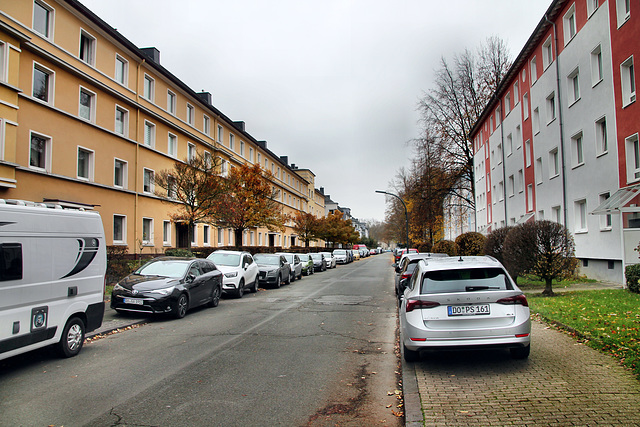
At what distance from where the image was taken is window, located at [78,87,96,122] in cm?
2206

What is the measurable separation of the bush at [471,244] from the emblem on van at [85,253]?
21411 millimetres

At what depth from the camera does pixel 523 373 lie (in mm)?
5754

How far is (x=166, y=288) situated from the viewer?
11.2 m

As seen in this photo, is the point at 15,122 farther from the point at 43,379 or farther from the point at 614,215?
the point at 614,215

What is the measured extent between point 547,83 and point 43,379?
26356 millimetres

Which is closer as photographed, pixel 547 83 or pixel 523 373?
pixel 523 373

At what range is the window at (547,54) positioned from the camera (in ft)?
80.0

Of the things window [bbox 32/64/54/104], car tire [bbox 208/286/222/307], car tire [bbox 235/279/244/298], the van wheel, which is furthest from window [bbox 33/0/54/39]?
the van wheel

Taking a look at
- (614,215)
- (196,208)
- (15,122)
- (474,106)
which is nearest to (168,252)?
(196,208)

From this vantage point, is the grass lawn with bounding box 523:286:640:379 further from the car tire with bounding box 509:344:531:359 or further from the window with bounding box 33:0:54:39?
the window with bounding box 33:0:54:39

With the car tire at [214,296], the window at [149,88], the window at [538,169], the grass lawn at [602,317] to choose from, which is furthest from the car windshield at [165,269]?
the window at [538,169]

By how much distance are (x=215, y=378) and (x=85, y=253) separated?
133 inches

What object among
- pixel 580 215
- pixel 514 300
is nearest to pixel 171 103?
pixel 580 215

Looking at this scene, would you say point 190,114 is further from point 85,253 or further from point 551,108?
point 85,253
